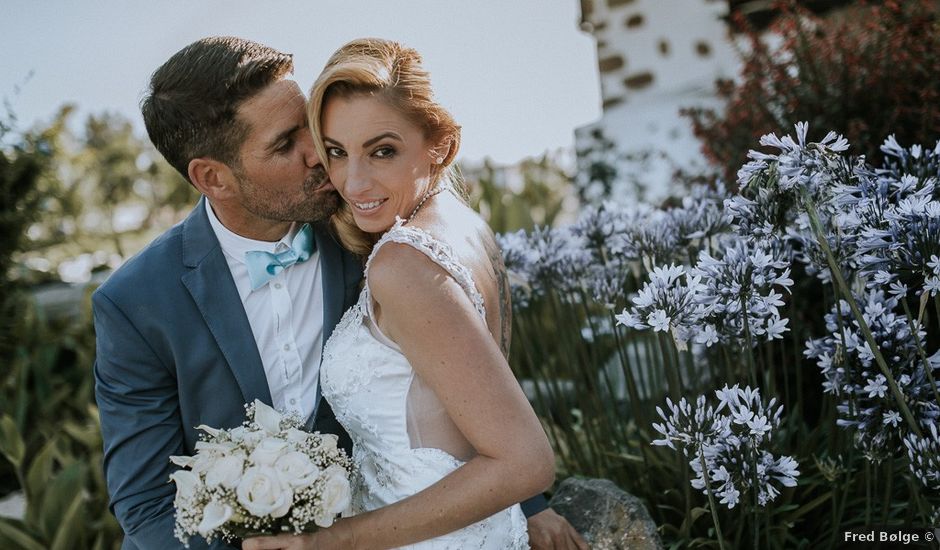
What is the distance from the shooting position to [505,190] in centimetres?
693

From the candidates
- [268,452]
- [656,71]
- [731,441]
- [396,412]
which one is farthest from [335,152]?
[656,71]

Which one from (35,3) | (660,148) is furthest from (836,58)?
(35,3)

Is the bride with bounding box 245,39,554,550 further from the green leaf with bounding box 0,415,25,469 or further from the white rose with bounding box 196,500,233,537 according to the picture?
the green leaf with bounding box 0,415,25,469

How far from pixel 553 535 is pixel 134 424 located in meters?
1.36

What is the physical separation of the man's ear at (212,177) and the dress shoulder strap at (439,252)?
844 millimetres

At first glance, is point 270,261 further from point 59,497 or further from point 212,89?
point 59,497

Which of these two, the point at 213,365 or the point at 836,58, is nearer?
the point at 213,365

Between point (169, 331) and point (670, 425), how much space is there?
153 centimetres

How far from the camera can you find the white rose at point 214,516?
202 cm

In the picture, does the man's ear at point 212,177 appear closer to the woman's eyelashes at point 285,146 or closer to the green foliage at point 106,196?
the woman's eyelashes at point 285,146

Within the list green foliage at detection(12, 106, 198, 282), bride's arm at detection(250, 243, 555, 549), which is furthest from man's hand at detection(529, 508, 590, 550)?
green foliage at detection(12, 106, 198, 282)

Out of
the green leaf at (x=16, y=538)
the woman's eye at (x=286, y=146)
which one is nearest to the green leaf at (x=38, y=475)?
the green leaf at (x=16, y=538)

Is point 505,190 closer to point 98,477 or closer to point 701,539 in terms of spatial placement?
point 98,477

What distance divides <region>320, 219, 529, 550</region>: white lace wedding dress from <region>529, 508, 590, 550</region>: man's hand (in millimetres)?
275
